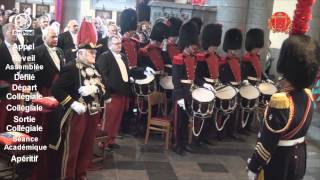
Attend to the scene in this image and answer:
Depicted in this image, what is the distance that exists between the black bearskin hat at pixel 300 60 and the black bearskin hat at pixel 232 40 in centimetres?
376

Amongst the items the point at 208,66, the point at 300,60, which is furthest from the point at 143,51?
the point at 300,60

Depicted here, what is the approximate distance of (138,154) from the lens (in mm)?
6004

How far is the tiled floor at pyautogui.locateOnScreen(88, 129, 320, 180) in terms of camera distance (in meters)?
5.30

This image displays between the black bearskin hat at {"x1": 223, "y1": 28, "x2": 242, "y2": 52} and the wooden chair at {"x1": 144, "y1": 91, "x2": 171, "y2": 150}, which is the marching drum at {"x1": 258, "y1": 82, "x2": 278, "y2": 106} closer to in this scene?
the black bearskin hat at {"x1": 223, "y1": 28, "x2": 242, "y2": 52}

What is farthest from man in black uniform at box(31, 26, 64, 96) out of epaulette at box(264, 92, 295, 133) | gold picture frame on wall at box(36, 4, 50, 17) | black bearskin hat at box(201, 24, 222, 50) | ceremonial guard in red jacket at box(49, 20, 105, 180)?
gold picture frame on wall at box(36, 4, 50, 17)

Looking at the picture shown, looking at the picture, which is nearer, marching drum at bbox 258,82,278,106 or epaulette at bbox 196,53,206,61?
epaulette at bbox 196,53,206,61

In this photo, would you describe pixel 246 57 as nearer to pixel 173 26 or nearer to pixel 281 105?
pixel 173 26

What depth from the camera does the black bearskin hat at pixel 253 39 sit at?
7.45m

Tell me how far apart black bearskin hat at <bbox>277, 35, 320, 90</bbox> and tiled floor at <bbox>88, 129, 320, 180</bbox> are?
7.60ft

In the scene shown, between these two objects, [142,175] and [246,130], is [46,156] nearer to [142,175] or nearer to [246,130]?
[142,175]

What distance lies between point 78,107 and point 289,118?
192cm

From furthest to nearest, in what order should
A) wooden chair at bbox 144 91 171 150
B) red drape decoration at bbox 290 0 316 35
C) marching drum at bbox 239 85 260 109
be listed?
1. marching drum at bbox 239 85 260 109
2. wooden chair at bbox 144 91 171 150
3. red drape decoration at bbox 290 0 316 35

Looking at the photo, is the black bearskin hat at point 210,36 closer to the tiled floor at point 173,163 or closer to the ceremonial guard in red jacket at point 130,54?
the ceremonial guard in red jacket at point 130,54

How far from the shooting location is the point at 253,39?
7.46 m
